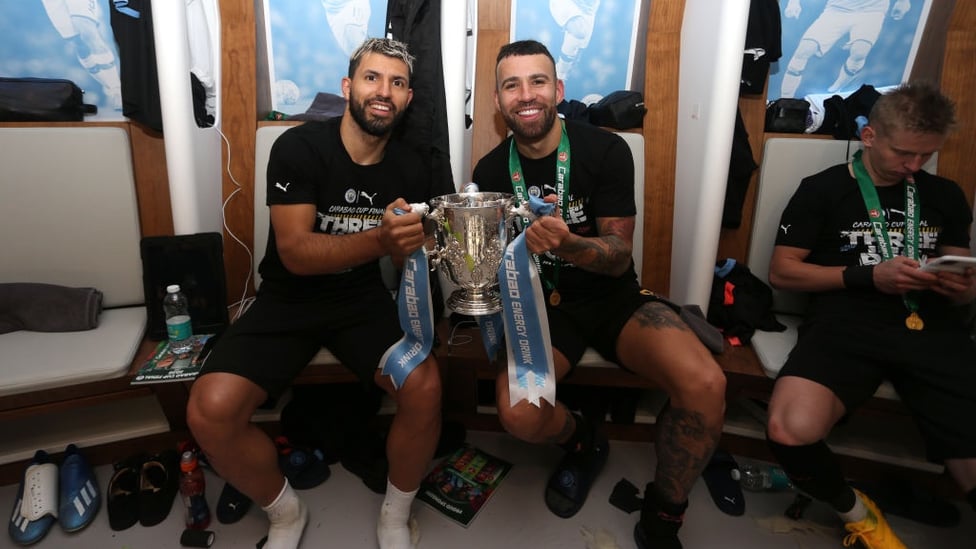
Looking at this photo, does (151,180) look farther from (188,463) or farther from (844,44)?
(844,44)

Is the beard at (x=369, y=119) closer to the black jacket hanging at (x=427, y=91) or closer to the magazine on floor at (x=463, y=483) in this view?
the black jacket hanging at (x=427, y=91)

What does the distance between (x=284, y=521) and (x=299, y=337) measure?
543 millimetres

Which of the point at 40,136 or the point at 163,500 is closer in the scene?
the point at 163,500

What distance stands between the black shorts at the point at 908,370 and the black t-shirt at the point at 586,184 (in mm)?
602

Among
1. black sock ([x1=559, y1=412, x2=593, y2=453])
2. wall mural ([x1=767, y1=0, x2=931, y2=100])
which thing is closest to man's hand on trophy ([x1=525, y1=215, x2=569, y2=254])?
black sock ([x1=559, y1=412, x2=593, y2=453])

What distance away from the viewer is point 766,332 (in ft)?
6.17

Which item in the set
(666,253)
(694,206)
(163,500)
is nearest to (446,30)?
(694,206)

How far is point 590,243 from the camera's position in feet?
4.94

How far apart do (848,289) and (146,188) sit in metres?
2.67

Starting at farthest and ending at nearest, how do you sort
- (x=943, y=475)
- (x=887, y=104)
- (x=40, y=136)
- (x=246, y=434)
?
(x=40, y=136)
(x=943, y=475)
(x=887, y=104)
(x=246, y=434)

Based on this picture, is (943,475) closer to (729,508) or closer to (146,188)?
(729,508)

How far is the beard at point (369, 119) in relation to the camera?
5.37ft

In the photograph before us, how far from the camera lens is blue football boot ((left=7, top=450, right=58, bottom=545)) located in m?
1.55

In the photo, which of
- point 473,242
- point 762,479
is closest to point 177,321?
point 473,242
